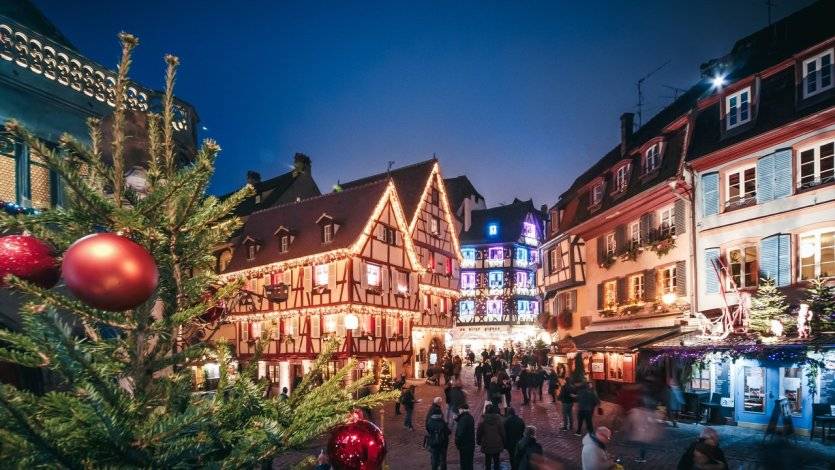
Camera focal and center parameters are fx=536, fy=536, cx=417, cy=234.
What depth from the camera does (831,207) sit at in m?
15.4

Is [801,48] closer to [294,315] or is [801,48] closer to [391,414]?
[391,414]

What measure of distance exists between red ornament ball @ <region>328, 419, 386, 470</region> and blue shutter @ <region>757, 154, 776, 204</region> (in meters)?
18.3

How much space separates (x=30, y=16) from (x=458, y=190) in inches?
2210

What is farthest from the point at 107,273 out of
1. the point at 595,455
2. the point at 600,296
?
the point at 600,296

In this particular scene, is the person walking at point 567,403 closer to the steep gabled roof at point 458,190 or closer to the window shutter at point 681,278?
the window shutter at point 681,278

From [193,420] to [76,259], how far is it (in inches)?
31.9

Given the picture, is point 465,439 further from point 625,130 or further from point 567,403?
point 625,130

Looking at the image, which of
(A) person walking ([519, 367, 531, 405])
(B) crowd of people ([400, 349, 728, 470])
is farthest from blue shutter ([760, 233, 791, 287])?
(A) person walking ([519, 367, 531, 405])

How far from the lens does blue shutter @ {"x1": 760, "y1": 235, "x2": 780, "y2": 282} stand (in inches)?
659

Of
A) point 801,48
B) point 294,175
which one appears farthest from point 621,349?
point 294,175

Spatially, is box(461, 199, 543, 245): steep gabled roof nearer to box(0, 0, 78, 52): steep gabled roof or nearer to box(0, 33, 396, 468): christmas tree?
box(0, 0, 78, 52): steep gabled roof

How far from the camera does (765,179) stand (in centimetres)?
Result: 1731

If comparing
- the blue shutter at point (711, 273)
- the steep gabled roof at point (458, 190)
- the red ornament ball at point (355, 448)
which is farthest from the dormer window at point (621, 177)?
the steep gabled roof at point (458, 190)

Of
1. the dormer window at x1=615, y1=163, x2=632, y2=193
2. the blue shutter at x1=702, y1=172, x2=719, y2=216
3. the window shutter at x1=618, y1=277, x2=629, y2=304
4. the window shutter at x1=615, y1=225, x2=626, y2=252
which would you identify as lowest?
the window shutter at x1=618, y1=277, x2=629, y2=304
